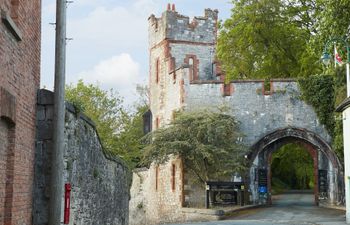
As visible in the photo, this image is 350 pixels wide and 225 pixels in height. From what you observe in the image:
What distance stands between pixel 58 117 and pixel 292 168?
43.2 m

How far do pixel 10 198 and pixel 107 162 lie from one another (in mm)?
7655

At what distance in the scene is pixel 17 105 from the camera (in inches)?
→ 320

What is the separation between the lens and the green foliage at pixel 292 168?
4353 centimetres

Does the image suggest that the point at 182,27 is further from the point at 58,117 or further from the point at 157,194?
the point at 58,117

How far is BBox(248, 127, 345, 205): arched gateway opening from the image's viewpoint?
28.1 metres

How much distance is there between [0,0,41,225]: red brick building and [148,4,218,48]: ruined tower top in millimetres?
25345

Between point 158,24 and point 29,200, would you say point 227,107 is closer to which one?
point 158,24

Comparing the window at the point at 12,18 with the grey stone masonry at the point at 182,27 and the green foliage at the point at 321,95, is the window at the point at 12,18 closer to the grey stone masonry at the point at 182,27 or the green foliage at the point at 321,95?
the green foliage at the point at 321,95

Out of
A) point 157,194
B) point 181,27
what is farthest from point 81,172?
point 181,27

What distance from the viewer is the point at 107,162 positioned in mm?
15531

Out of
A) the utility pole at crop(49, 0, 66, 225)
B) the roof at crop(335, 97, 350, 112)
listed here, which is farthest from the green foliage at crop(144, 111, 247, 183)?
the utility pole at crop(49, 0, 66, 225)

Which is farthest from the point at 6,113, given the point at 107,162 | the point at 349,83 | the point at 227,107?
the point at 227,107

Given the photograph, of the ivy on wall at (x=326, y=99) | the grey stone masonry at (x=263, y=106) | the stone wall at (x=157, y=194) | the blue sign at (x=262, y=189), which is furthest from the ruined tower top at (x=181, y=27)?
the blue sign at (x=262, y=189)

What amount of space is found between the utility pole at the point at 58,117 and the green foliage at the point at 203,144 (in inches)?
704
